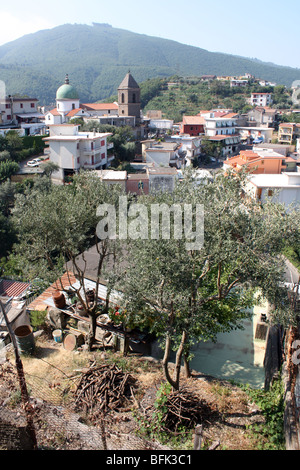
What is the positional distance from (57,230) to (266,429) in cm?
663

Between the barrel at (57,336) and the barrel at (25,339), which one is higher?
the barrel at (25,339)

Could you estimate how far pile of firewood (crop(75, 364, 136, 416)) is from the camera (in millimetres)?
8117

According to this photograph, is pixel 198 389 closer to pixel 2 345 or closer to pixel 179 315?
pixel 179 315

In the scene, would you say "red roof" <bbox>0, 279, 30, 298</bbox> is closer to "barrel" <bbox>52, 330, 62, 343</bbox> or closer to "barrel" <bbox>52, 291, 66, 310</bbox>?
"barrel" <bbox>52, 291, 66, 310</bbox>

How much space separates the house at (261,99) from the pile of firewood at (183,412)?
307 feet

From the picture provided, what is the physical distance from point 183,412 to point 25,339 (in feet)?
15.2

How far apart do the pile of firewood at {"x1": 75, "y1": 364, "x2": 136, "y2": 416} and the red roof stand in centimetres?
895

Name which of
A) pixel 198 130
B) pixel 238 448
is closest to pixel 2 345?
pixel 238 448

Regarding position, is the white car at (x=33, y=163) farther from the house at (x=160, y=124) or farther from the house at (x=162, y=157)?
the house at (x=160, y=124)

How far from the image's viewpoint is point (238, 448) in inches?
281

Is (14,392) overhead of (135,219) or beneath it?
beneath

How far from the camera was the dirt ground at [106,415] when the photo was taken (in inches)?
274

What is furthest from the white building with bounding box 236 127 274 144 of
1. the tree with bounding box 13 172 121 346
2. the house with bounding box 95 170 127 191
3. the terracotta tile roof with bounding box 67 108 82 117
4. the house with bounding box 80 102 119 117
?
the tree with bounding box 13 172 121 346

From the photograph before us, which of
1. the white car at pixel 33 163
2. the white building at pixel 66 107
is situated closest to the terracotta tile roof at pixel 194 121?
the white building at pixel 66 107
